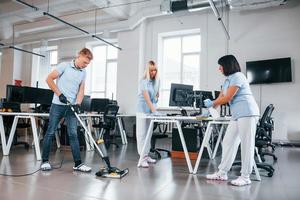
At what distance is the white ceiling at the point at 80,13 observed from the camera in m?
7.21

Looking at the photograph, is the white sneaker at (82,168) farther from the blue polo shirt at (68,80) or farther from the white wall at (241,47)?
the white wall at (241,47)

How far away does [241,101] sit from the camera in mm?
2410

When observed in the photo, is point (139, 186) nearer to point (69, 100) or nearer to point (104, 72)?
point (69, 100)

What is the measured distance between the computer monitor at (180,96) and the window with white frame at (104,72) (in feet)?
18.6

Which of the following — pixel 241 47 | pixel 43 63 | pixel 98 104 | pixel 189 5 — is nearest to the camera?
pixel 189 5

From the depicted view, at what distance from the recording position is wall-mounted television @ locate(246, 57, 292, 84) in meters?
6.46

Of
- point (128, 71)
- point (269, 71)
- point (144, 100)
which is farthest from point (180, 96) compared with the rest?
point (128, 71)

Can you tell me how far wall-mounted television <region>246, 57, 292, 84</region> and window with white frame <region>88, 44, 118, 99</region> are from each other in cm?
466

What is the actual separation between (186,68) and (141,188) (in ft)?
20.8

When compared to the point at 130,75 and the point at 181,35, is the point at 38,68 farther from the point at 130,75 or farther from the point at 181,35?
the point at 181,35

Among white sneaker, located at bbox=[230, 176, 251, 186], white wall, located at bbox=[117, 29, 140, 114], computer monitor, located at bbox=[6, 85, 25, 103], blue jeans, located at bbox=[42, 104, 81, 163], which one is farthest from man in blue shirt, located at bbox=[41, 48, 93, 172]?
white wall, located at bbox=[117, 29, 140, 114]

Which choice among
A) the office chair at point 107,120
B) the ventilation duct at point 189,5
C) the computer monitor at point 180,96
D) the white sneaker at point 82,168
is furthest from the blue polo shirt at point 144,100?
the ventilation duct at point 189,5

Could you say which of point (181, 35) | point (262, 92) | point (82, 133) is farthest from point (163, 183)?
point (181, 35)

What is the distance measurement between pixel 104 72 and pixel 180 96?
247 inches
